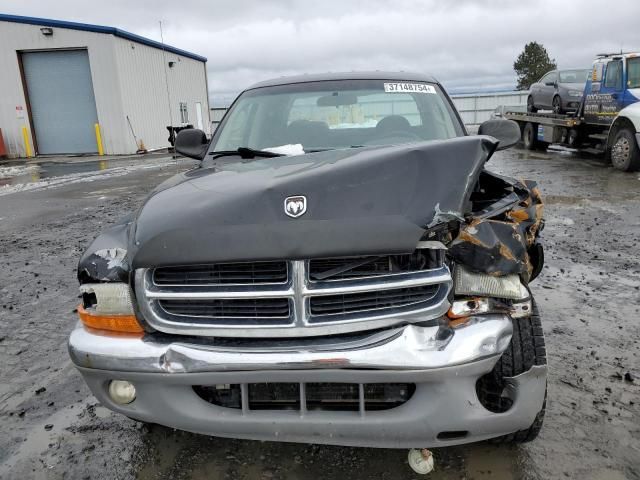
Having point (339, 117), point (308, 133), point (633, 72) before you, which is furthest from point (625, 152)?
point (308, 133)

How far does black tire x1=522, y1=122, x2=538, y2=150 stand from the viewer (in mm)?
16578

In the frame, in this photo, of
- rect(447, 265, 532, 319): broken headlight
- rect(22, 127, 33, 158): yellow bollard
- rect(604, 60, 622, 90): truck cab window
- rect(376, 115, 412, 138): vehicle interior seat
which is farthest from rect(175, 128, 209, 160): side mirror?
rect(22, 127, 33, 158): yellow bollard

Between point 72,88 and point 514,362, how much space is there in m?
21.3

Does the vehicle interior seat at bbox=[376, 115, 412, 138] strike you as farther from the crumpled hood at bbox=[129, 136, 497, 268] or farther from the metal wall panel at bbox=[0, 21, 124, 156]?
the metal wall panel at bbox=[0, 21, 124, 156]

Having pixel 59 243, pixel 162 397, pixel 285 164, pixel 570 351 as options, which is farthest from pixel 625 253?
pixel 59 243

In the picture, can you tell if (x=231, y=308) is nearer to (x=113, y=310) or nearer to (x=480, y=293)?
(x=113, y=310)

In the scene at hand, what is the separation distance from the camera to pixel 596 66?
1248cm

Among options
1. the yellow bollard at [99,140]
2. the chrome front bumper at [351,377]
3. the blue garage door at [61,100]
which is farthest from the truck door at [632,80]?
the blue garage door at [61,100]

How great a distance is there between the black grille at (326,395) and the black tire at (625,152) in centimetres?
1091

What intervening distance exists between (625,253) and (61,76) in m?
20.3

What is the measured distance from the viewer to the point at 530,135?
663 inches

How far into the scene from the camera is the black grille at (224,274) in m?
1.89

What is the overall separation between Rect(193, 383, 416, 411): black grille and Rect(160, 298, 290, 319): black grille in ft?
0.86

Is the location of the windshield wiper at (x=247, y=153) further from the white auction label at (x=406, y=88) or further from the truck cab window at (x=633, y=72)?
the truck cab window at (x=633, y=72)
